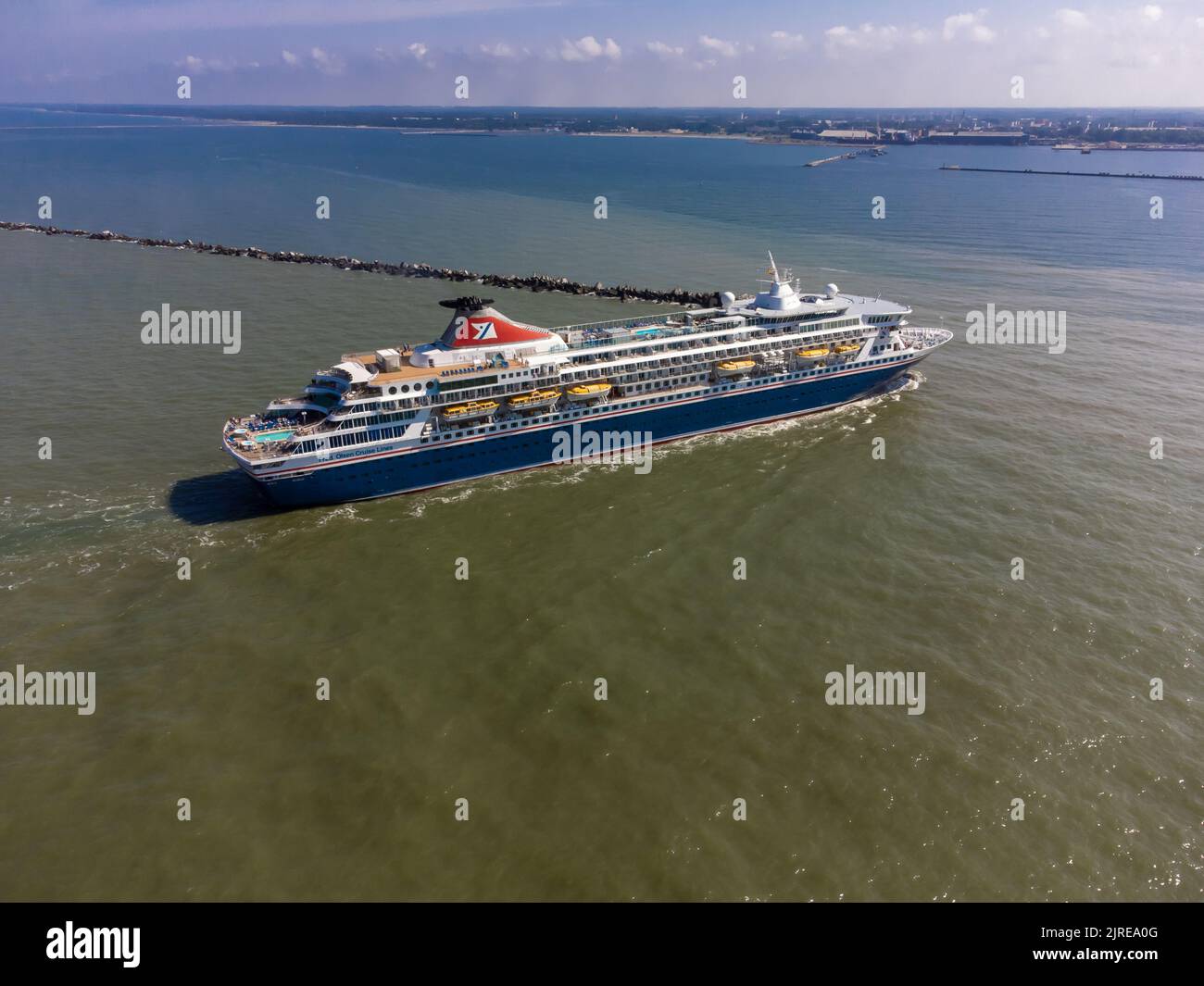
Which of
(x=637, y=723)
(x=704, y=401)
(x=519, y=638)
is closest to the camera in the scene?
(x=637, y=723)

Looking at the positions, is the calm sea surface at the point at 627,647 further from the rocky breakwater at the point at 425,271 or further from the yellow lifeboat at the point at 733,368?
the rocky breakwater at the point at 425,271

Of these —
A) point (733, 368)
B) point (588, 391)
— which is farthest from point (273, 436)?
point (733, 368)

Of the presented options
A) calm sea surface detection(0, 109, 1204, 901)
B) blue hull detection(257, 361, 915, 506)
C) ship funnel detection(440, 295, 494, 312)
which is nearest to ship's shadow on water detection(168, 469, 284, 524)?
calm sea surface detection(0, 109, 1204, 901)

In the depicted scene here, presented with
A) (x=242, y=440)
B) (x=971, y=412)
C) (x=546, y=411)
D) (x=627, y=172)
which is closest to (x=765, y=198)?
(x=627, y=172)

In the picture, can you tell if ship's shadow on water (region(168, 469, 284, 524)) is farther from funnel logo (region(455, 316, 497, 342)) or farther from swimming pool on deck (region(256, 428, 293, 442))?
funnel logo (region(455, 316, 497, 342))

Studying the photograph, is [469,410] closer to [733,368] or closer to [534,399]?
[534,399]

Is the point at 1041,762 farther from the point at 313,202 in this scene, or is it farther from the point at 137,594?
the point at 313,202
